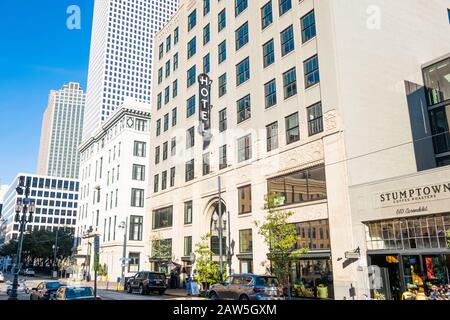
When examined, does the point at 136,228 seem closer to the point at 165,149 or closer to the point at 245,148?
the point at 165,149

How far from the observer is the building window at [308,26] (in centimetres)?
3059

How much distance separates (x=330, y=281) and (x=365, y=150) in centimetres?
901

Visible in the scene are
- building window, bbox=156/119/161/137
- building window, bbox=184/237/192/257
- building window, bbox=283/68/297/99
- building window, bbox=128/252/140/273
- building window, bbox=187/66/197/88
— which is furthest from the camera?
building window, bbox=128/252/140/273

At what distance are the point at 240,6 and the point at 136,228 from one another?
3921cm

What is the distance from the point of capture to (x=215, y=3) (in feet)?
144

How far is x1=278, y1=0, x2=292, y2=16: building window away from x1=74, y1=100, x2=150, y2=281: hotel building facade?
3755 cm

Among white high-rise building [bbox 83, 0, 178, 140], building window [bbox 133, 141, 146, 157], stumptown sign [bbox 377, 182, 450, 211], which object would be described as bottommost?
stumptown sign [bbox 377, 182, 450, 211]

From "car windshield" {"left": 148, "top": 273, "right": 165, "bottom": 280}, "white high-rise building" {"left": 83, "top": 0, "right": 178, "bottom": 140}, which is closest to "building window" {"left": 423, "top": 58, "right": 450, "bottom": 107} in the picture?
"car windshield" {"left": 148, "top": 273, "right": 165, "bottom": 280}

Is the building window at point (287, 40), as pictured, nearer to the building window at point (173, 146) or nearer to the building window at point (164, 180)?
the building window at point (173, 146)

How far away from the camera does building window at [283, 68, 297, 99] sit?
104ft

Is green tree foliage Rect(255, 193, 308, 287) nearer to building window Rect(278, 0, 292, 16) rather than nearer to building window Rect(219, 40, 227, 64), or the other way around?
building window Rect(278, 0, 292, 16)

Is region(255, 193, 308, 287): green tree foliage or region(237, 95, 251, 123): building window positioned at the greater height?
region(237, 95, 251, 123): building window

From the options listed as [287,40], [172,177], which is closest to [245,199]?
[287,40]

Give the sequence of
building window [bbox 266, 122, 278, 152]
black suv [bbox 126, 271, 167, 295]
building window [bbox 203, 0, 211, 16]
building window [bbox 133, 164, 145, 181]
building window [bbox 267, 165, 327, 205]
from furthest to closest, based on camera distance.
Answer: building window [bbox 133, 164, 145, 181]
building window [bbox 203, 0, 211, 16]
black suv [bbox 126, 271, 167, 295]
building window [bbox 266, 122, 278, 152]
building window [bbox 267, 165, 327, 205]
